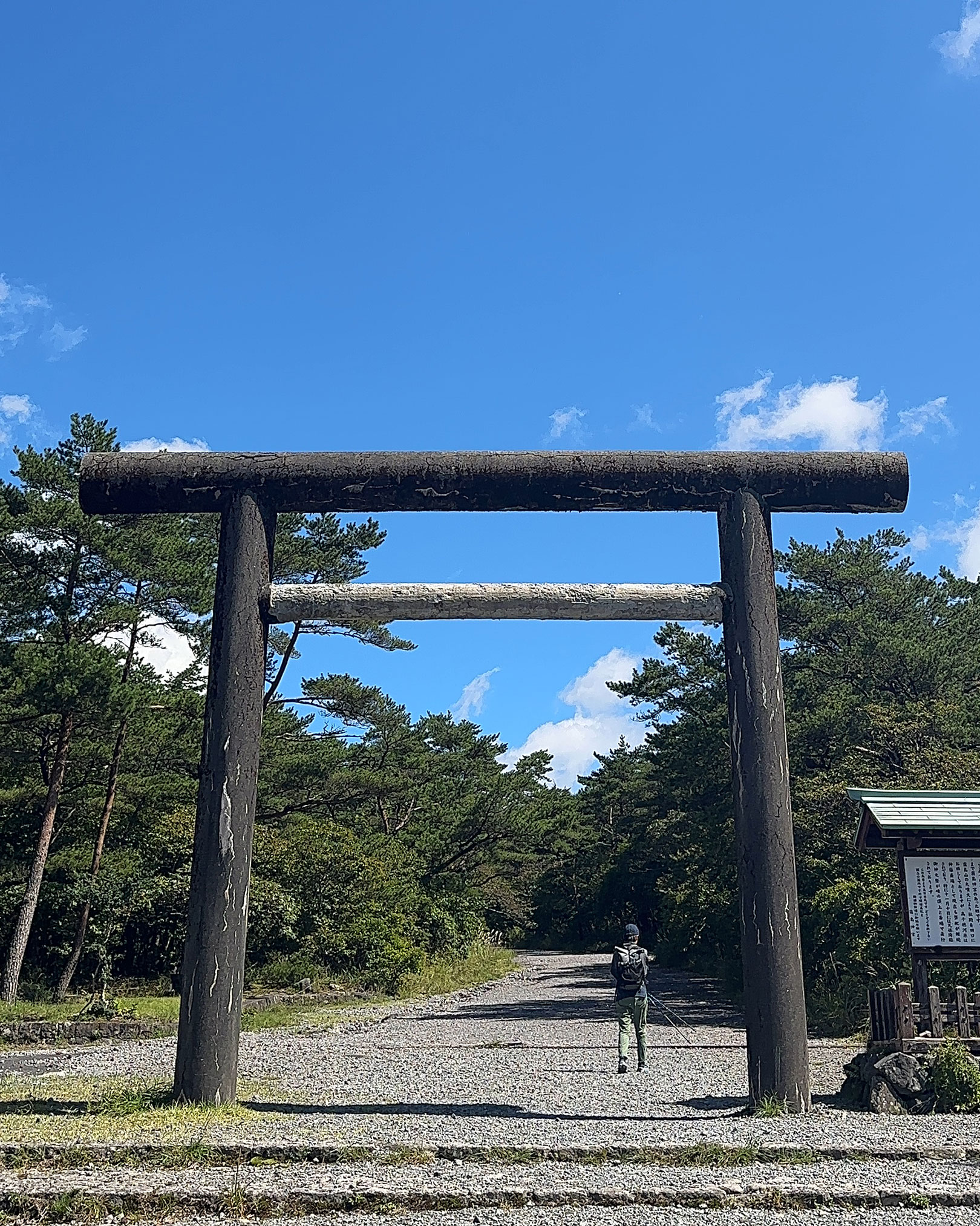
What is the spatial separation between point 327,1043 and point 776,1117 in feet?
28.0

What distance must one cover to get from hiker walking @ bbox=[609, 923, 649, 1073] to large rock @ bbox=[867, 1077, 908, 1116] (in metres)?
2.69

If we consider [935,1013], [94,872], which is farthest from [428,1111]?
[94,872]

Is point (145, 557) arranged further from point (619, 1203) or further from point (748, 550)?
point (619, 1203)

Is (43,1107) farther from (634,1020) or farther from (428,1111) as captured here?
(634,1020)

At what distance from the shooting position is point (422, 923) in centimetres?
3045

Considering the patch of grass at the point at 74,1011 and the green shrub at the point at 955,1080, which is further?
the patch of grass at the point at 74,1011

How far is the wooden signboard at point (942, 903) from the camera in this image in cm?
955

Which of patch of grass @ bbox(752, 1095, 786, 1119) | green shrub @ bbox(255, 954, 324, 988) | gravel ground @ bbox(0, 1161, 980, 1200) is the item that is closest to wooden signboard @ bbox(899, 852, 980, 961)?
patch of grass @ bbox(752, 1095, 786, 1119)

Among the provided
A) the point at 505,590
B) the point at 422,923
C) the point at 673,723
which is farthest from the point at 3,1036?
the point at 673,723

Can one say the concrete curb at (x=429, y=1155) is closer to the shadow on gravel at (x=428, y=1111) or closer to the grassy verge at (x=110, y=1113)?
the grassy verge at (x=110, y=1113)

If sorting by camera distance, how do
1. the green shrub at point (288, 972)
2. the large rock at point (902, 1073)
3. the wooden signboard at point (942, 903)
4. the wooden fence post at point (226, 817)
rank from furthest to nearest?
the green shrub at point (288, 972), the wooden signboard at point (942, 903), the large rock at point (902, 1073), the wooden fence post at point (226, 817)

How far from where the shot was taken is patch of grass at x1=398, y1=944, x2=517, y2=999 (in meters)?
24.5

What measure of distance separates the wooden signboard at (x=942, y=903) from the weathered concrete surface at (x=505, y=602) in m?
3.88

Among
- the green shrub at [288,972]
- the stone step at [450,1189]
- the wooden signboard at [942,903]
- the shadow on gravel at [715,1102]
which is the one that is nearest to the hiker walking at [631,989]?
the shadow on gravel at [715,1102]
